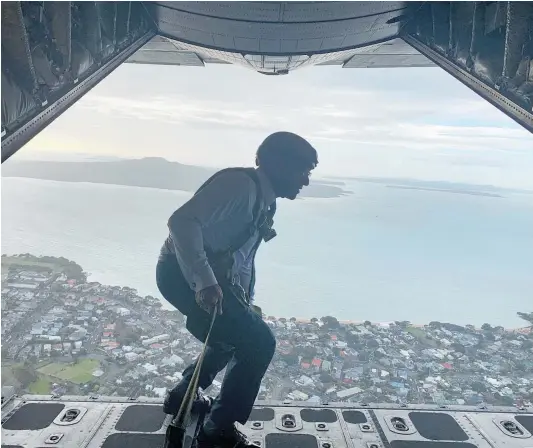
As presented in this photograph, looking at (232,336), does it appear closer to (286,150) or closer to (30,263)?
(286,150)

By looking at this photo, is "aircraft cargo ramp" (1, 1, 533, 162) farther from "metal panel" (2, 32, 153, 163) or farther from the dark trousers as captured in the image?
the dark trousers

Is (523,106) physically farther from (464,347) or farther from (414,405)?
(464,347)

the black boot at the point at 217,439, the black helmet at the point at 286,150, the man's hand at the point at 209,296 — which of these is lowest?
the black boot at the point at 217,439

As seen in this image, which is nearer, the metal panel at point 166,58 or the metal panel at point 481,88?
the metal panel at point 481,88

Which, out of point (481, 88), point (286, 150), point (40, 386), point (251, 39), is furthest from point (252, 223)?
point (40, 386)

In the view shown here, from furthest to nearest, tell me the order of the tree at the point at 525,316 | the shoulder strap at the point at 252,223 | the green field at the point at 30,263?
the tree at the point at 525,316 → the green field at the point at 30,263 → the shoulder strap at the point at 252,223

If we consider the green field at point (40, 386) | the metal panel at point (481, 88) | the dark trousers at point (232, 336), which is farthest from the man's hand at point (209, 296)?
the green field at point (40, 386)

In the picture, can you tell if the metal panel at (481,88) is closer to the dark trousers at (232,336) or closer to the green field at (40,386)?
the dark trousers at (232,336)
